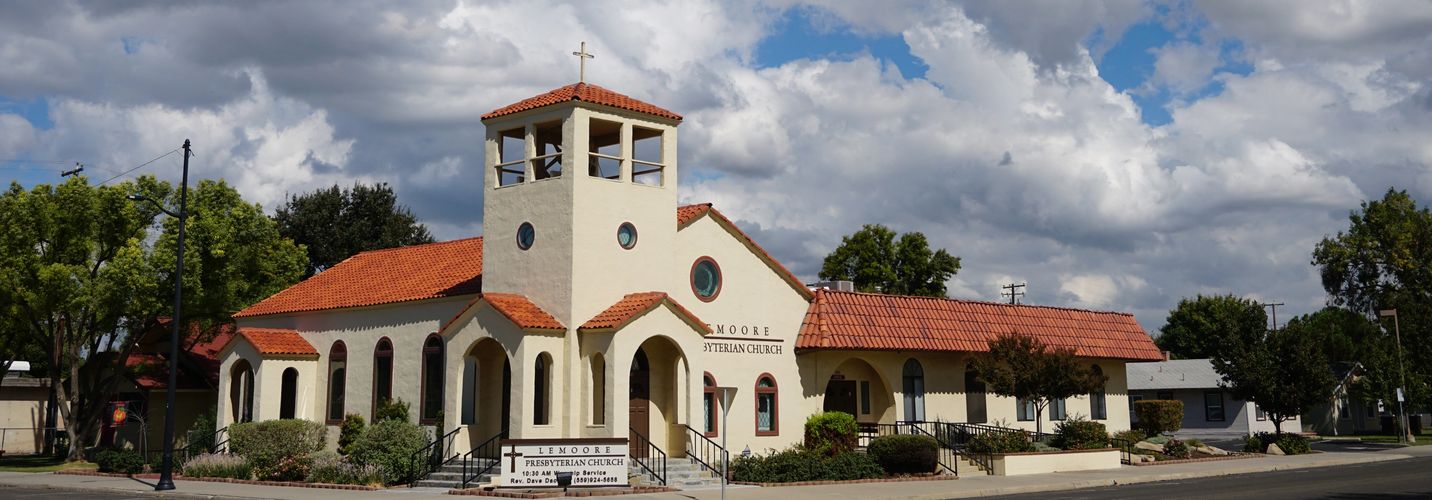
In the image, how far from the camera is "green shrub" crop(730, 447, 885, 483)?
27188 millimetres

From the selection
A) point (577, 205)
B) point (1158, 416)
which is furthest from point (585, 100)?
point (1158, 416)

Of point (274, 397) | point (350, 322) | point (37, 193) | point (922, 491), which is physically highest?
point (37, 193)

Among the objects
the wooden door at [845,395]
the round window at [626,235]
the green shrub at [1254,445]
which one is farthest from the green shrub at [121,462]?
the green shrub at [1254,445]

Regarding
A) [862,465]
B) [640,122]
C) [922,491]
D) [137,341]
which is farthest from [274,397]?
[922,491]

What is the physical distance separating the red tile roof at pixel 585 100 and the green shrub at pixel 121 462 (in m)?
13.5

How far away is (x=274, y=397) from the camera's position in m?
32.3

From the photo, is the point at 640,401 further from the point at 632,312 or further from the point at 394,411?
the point at 394,411

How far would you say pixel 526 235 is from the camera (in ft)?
91.4

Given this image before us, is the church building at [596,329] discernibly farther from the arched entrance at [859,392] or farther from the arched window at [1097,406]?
the arched window at [1097,406]

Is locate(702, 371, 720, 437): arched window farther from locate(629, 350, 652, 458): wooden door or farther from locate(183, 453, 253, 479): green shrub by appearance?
locate(183, 453, 253, 479): green shrub

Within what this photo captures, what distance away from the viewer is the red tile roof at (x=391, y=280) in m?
Answer: 31.1

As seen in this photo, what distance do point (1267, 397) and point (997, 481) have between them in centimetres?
1733

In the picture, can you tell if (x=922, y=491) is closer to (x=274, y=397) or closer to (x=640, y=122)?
(x=640, y=122)

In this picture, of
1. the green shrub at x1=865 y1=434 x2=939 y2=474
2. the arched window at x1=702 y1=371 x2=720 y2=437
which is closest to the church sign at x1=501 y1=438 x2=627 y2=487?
the arched window at x1=702 y1=371 x2=720 y2=437
